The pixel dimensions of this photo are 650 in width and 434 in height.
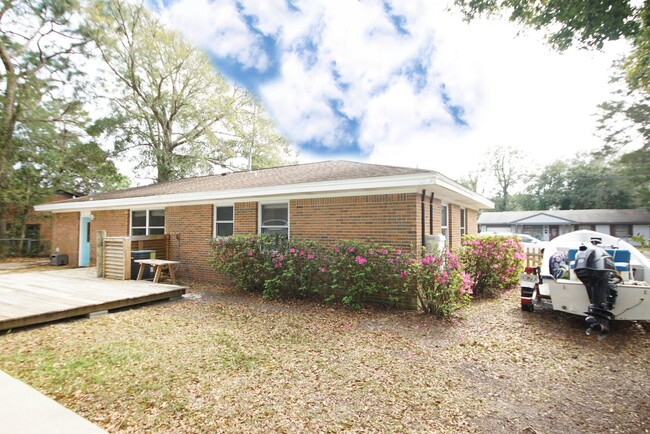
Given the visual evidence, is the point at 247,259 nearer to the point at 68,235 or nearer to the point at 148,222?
the point at 148,222

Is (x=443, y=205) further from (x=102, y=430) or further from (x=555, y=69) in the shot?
(x=102, y=430)

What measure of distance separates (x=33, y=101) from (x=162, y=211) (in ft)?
43.8

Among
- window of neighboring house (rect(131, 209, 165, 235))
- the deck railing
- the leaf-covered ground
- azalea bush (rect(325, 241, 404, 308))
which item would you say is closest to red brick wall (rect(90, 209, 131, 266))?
window of neighboring house (rect(131, 209, 165, 235))

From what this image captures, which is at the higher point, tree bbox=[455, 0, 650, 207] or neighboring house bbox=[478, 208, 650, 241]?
tree bbox=[455, 0, 650, 207]

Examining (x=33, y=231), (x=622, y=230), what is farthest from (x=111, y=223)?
(x=622, y=230)

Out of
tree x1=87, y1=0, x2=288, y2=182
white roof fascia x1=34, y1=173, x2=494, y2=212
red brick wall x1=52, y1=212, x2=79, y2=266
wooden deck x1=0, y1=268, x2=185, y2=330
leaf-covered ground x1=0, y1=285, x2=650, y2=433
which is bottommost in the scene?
leaf-covered ground x1=0, y1=285, x2=650, y2=433

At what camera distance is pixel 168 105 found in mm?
22094

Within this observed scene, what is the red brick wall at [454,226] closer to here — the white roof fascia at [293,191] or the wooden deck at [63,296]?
the white roof fascia at [293,191]

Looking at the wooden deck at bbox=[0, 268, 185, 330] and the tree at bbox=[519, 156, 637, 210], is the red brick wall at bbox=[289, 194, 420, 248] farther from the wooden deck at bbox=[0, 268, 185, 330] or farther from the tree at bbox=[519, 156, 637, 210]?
the tree at bbox=[519, 156, 637, 210]

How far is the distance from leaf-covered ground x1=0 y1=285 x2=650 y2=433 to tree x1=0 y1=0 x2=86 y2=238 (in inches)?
676

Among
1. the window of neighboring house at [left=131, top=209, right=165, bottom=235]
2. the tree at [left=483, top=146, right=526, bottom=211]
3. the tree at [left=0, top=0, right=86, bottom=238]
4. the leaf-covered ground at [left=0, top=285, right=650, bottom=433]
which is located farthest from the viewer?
the tree at [left=483, top=146, right=526, bottom=211]

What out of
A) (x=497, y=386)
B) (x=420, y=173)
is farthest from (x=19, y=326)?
(x=420, y=173)

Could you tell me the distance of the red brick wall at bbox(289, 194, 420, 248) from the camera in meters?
6.86

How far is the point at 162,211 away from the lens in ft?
37.0
